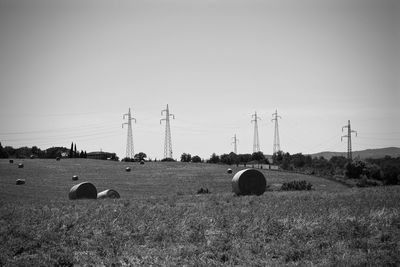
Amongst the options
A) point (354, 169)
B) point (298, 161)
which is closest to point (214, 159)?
point (298, 161)

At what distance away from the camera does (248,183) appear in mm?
33438

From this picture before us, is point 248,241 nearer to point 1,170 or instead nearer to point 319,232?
point 319,232

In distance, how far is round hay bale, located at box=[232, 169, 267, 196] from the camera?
3325 cm

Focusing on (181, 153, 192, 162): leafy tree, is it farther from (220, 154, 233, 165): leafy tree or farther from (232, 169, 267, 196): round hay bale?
(232, 169, 267, 196): round hay bale

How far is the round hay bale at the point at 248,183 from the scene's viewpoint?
33.2 meters

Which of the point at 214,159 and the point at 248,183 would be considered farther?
the point at 214,159

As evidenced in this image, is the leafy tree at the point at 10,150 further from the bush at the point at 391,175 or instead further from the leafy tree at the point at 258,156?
the bush at the point at 391,175

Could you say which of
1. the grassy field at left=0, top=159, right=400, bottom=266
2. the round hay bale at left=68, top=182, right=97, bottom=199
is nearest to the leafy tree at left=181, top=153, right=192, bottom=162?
the round hay bale at left=68, top=182, right=97, bottom=199

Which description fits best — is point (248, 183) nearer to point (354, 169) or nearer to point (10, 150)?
point (354, 169)

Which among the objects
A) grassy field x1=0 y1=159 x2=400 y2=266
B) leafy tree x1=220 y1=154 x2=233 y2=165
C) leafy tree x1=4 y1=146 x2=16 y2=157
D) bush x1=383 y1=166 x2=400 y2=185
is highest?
leafy tree x1=4 y1=146 x2=16 y2=157

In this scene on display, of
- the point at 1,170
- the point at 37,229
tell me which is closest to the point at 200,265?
the point at 37,229

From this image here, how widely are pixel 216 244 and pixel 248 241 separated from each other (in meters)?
1.10

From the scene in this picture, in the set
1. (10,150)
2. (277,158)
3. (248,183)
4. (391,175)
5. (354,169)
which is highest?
(10,150)

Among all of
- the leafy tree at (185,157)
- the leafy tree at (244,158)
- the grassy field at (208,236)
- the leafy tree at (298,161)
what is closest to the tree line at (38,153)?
the leafy tree at (185,157)
